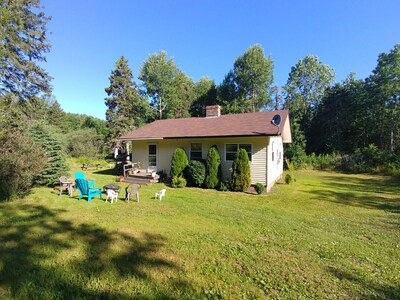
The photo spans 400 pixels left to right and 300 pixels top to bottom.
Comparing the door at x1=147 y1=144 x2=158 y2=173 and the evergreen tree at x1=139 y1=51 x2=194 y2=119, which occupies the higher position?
the evergreen tree at x1=139 y1=51 x2=194 y2=119

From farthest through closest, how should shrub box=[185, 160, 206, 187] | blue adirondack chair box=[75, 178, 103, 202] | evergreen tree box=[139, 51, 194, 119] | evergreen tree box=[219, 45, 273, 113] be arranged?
evergreen tree box=[139, 51, 194, 119] < evergreen tree box=[219, 45, 273, 113] < shrub box=[185, 160, 206, 187] < blue adirondack chair box=[75, 178, 103, 202]

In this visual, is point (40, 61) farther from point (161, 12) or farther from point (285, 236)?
point (285, 236)

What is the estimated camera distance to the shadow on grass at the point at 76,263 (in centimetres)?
313

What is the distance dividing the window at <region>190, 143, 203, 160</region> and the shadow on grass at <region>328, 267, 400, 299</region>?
9.82 meters

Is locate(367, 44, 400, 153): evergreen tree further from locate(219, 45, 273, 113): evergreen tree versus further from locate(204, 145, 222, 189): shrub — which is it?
locate(204, 145, 222, 189): shrub

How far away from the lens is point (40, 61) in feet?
65.8

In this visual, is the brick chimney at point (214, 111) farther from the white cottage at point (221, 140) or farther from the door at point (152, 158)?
the door at point (152, 158)

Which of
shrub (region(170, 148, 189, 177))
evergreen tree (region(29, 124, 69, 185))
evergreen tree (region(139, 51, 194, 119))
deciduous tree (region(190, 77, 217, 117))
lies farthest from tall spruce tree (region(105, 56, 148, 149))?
shrub (region(170, 148, 189, 177))

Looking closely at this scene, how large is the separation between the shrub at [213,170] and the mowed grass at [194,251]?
12.2 ft

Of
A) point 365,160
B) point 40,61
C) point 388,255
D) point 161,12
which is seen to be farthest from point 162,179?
point 365,160

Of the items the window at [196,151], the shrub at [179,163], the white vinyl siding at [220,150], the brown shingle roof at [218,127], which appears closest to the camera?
the white vinyl siding at [220,150]

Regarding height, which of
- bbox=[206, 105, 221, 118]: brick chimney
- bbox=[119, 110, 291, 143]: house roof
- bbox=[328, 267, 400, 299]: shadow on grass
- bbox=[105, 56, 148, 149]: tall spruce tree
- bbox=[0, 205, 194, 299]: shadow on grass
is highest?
bbox=[105, 56, 148, 149]: tall spruce tree

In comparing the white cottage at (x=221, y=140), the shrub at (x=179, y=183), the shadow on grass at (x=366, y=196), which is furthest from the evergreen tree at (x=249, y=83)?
the shrub at (x=179, y=183)

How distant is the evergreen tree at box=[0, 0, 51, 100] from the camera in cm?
1702
